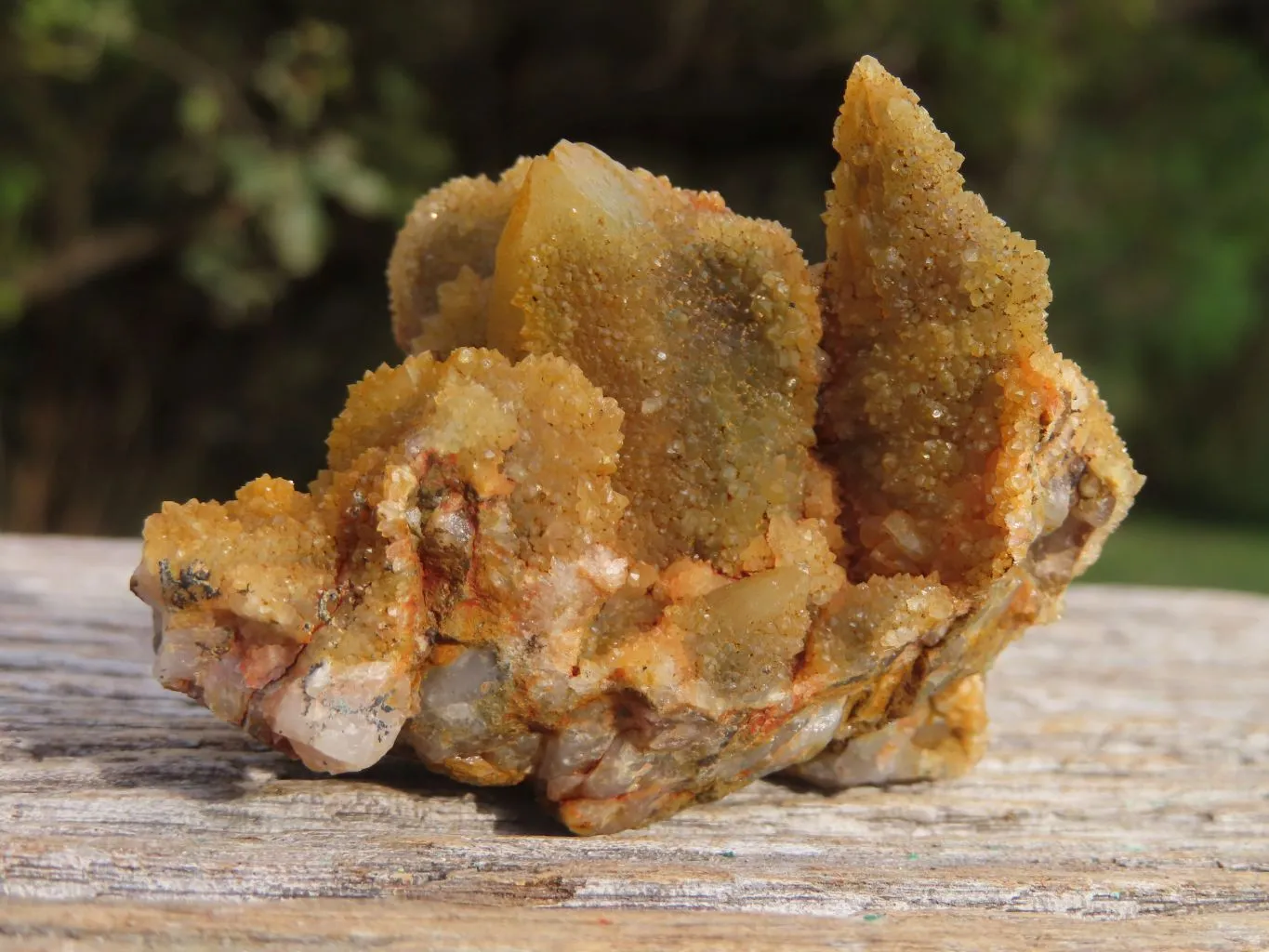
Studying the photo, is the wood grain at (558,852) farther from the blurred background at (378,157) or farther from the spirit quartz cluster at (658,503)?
the blurred background at (378,157)

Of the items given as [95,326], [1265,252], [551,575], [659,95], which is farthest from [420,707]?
[1265,252]

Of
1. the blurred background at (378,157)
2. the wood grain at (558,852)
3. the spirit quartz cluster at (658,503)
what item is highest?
the blurred background at (378,157)

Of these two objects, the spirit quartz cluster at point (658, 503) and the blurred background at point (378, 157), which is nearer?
the spirit quartz cluster at point (658, 503)

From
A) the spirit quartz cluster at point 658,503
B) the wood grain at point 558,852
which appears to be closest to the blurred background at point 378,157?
the wood grain at point 558,852

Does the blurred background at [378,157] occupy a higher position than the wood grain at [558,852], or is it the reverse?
the blurred background at [378,157]

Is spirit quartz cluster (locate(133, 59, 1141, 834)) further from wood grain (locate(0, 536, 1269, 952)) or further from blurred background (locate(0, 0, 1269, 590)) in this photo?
blurred background (locate(0, 0, 1269, 590))

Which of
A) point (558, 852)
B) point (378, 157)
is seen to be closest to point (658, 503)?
point (558, 852)

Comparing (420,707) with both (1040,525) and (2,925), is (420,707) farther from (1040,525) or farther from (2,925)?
(1040,525)
